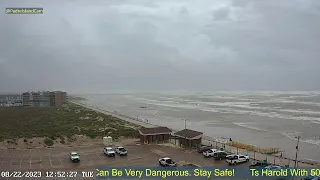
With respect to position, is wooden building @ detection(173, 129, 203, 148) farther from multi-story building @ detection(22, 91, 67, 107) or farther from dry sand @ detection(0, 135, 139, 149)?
multi-story building @ detection(22, 91, 67, 107)

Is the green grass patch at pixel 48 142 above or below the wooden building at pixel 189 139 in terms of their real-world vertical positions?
below

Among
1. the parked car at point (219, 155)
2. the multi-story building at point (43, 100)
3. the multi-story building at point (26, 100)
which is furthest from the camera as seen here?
the multi-story building at point (26, 100)

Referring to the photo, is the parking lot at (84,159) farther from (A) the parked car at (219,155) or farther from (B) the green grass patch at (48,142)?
(B) the green grass patch at (48,142)

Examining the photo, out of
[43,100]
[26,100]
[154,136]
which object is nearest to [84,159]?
[154,136]

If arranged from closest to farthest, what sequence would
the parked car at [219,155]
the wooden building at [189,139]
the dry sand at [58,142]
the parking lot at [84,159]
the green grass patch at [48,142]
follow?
the parking lot at [84,159], the parked car at [219,155], the wooden building at [189,139], the dry sand at [58,142], the green grass patch at [48,142]

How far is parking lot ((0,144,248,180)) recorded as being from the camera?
24772mm

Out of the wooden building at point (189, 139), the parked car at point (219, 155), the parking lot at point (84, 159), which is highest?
the wooden building at point (189, 139)

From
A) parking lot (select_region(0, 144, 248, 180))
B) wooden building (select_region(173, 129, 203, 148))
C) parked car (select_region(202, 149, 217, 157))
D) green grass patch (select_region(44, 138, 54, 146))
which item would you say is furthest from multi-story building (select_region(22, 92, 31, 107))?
parked car (select_region(202, 149, 217, 157))

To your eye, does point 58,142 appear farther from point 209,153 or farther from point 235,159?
point 235,159

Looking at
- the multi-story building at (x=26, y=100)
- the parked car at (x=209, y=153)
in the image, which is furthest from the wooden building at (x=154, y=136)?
the multi-story building at (x=26, y=100)

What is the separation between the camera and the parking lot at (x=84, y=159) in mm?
24772

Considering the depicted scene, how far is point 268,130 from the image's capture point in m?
53.9

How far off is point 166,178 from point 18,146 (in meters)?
20.3

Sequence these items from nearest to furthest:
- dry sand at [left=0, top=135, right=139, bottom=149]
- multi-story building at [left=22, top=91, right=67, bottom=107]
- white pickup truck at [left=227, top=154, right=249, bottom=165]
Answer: white pickup truck at [left=227, top=154, right=249, bottom=165] < dry sand at [left=0, top=135, right=139, bottom=149] < multi-story building at [left=22, top=91, right=67, bottom=107]
